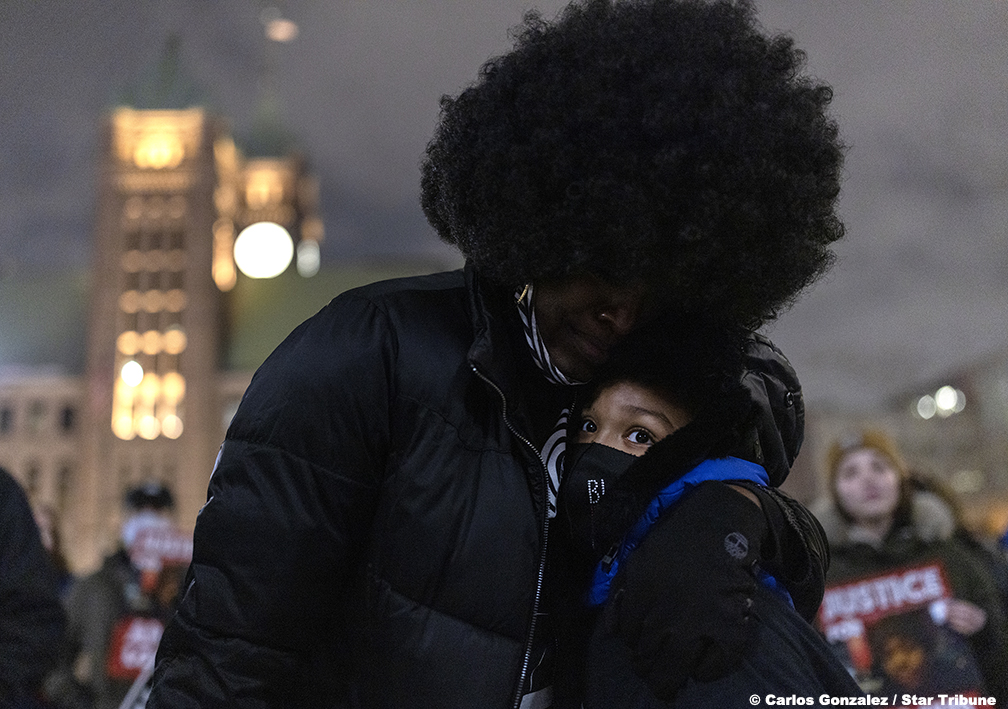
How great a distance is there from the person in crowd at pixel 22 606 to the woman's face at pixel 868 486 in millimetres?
3844

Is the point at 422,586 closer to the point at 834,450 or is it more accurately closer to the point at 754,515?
the point at 754,515

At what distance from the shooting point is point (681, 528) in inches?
62.0

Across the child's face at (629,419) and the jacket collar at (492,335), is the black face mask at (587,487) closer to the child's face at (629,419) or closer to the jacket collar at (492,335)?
the child's face at (629,419)

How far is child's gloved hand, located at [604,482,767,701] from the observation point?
1.47 m

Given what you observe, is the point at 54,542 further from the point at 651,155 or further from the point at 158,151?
the point at 158,151

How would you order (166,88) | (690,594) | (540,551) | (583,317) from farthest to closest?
(166,88) < (583,317) < (540,551) < (690,594)

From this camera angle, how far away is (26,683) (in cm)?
343

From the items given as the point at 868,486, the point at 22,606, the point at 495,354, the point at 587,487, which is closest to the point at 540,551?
the point at 587,487

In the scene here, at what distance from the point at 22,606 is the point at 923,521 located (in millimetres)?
4212

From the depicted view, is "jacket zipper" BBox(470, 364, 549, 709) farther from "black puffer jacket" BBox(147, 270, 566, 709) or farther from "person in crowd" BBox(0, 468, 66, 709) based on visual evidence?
"person in crowd" BBox(0, 468, 66, 709)

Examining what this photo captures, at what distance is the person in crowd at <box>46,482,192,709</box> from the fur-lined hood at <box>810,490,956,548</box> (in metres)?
4.40

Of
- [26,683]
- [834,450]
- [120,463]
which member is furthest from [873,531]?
[120,463]

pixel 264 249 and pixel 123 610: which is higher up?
pixel 264 249

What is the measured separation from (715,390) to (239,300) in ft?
162
